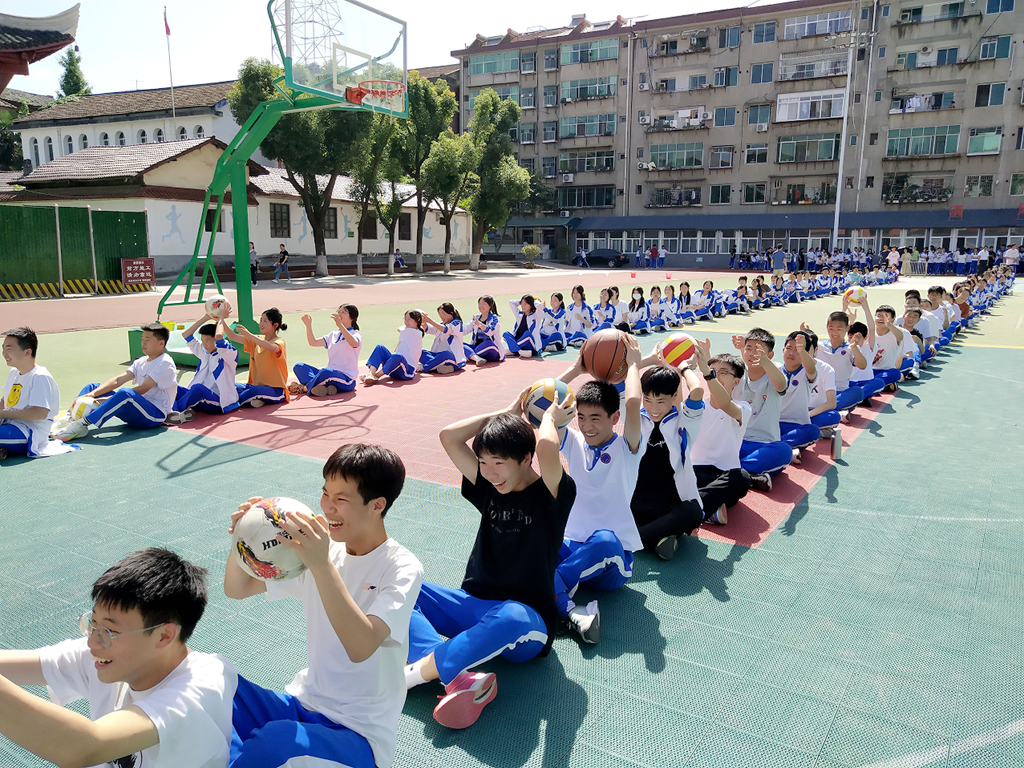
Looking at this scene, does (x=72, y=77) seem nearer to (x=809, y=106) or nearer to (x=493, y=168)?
(x=493, y=168)

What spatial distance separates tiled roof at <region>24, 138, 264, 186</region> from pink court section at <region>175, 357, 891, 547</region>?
2199 centimetres

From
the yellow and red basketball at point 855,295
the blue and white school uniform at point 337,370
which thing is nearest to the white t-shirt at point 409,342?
the blue and white school uniform at point 337,370

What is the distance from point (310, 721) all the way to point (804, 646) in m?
2.44

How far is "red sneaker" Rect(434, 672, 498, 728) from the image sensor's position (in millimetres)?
2906

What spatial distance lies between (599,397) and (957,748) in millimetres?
2081

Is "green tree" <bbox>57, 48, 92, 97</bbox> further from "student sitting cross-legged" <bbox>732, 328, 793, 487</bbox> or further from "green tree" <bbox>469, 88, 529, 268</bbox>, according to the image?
"student sitting cross-legged" <bbox>732, 328, 793, 487</bbox>

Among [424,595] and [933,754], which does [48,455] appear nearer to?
[424,595]

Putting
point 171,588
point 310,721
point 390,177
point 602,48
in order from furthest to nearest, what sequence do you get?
point 602,48, point 390,177, point 310,721, point 171,588

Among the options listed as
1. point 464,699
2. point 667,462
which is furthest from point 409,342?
point 464,699

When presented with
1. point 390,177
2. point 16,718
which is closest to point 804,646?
point 16,718

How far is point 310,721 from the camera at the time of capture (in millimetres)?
2334

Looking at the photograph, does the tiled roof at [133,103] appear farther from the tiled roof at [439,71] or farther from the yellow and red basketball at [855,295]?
the yellow and red basketball at [855,295]

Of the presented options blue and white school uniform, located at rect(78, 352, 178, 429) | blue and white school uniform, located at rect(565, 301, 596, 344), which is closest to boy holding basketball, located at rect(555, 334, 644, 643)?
blue and white school uniform, located at rect(78, 352, 178, 429)

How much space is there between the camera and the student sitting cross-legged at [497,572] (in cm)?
302
